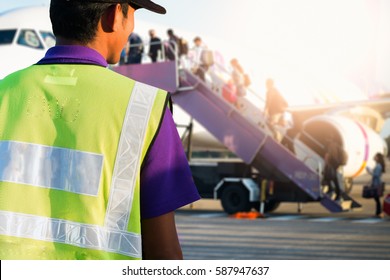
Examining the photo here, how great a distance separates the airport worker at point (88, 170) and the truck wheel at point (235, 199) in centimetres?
1134

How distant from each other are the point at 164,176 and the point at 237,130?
1130 cm

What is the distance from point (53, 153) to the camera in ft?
5.02

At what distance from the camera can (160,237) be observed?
1555 millimetres

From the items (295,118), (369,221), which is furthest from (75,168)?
(295,118)

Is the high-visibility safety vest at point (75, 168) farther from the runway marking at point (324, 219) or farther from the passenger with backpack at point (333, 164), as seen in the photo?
the passenger with backpack at point (333, 164)

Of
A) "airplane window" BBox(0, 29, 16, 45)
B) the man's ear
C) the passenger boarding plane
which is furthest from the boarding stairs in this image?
the man's ear

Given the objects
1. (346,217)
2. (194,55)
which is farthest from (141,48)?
(346,217)

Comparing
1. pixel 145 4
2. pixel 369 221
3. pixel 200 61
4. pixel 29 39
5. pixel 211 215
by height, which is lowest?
pixel 211 215

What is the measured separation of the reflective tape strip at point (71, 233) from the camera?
1.52 m

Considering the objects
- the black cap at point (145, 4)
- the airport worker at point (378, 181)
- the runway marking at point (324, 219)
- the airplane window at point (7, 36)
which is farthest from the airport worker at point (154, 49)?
the black cap at point (145, 4)

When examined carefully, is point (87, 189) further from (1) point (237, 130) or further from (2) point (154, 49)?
(2) point (154, 49)

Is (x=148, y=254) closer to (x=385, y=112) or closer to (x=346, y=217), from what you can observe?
(x=346, y=217)

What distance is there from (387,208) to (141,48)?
15.7 feet

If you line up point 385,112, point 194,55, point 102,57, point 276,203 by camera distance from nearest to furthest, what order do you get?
point 102,57 → point 276,203 → point 194,55 → point 385,112
